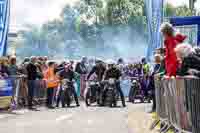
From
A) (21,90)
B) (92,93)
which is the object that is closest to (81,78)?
(92,93)

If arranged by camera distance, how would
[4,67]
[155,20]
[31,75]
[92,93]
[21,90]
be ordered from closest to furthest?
[4,67] → [21,90] → [31,75] → [155,20] → [92,93]

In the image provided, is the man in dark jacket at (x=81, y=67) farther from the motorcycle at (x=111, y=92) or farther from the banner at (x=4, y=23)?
the banner at (x=4, y=23)

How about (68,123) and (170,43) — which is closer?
(170,43)

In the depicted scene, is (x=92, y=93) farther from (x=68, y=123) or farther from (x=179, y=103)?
(x=179, y=103)

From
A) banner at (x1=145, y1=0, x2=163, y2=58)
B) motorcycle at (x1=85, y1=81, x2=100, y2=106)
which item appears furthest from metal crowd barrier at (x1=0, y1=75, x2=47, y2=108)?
banner at (x1=145, y1=0, x2=163, y2=58)

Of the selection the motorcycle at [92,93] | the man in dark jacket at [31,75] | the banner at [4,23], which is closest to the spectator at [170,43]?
the banner at [4,23]

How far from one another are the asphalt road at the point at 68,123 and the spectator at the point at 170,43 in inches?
78.3

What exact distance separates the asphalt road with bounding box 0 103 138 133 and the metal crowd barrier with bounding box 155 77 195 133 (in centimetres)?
152

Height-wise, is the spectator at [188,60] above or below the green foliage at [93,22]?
below

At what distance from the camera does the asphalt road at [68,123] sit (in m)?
15.9

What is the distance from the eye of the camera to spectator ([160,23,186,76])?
47.4 feet

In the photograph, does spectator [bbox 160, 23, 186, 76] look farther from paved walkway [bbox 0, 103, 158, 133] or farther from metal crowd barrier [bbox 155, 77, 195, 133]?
paved walkway [bbox 0, 103, 158, 133]

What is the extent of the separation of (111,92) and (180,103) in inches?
582

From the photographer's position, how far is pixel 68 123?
18.0 metres
